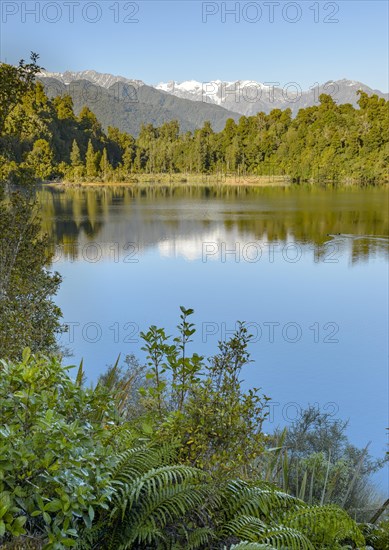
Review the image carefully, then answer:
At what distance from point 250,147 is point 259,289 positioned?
51.4 meters

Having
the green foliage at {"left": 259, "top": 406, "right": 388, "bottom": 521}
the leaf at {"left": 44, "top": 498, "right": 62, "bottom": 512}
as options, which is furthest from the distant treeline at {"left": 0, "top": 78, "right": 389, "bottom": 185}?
the leaf at {"left": 44, "top": 498, "right": 62, "bottom": 512}

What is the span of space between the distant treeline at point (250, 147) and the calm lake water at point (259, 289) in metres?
22.1

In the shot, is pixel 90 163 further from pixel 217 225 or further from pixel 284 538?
pixel 284 538

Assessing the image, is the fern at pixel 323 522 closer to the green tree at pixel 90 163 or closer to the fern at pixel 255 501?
the fern at pixel 255 501

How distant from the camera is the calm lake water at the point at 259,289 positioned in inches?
437

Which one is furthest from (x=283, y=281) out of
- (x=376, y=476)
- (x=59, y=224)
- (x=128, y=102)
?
(x=128, y=102)

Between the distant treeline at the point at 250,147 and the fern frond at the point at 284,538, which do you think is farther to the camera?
the distant treeline at the point at 250,147

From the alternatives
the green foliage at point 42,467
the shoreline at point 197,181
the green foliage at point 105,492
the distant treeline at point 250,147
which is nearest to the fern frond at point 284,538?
the green foliage at point 105,492

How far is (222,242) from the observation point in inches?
997

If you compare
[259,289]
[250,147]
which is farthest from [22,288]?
[250,147]

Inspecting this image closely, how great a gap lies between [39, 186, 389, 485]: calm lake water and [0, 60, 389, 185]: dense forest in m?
22.2

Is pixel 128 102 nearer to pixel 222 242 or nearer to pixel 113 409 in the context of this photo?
→ pixel 222 242

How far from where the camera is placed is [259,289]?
18109mm

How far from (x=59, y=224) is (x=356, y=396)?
20446mm
